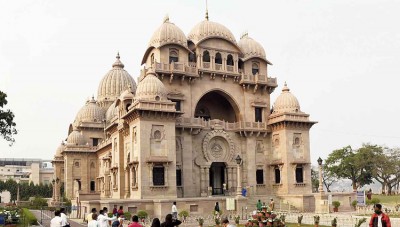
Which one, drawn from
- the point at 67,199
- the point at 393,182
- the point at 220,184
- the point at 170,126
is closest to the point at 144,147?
the point at 170,126

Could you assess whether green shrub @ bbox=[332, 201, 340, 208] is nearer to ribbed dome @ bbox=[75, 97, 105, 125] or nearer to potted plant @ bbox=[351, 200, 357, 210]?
potted plant @ bbox=[351, 200, 357, 210]

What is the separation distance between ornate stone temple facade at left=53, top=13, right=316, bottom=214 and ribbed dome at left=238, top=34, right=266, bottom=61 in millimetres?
104

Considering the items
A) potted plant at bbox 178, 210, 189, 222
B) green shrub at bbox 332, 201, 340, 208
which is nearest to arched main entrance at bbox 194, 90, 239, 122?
green shrub at bbox 332, 201, 340, 208

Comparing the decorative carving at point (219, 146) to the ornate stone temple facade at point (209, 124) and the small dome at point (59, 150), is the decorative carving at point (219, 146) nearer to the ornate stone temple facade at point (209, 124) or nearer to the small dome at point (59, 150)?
the ornate stone temple facade at point (209, 124)

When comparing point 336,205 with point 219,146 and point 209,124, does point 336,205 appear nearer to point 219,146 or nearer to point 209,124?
point 219,146

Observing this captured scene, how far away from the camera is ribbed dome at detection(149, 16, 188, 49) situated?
4341 centimetres

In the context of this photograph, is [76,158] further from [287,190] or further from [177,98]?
[287,190]

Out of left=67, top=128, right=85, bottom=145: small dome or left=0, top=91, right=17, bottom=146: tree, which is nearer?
left=0, top=91, right=17, bottom=146: tree

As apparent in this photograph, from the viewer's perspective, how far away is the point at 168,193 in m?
38.3

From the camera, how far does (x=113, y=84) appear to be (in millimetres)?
68562

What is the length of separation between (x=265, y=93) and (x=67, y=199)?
28.9 meters

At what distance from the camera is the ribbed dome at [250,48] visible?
47.8m

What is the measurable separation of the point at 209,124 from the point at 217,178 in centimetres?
601

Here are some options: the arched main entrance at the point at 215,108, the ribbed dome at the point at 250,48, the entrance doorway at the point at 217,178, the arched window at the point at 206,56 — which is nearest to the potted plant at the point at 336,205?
the entrance doorway at the point at 217,178
